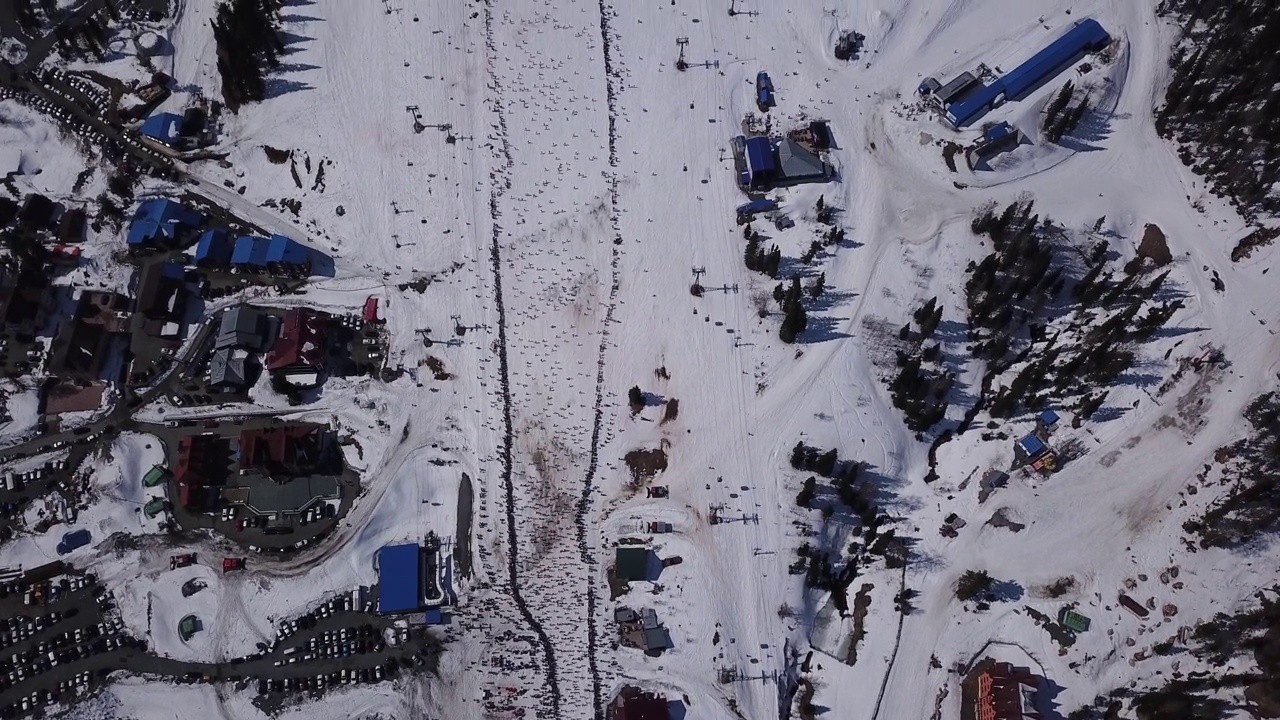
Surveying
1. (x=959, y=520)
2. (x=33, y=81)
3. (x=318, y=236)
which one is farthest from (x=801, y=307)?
(x=33, y=81)

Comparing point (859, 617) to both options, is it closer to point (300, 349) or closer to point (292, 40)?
point (300, 349)

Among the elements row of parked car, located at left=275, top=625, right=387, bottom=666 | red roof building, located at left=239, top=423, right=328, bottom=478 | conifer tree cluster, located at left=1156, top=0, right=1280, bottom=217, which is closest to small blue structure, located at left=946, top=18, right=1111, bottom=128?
conifer tree cluster, located at left=1156, top=0, right=1280, bottom=217

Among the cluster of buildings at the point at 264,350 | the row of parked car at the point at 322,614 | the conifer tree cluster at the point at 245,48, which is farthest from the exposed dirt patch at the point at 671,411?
the conifer tree cluster at the point at 245,48

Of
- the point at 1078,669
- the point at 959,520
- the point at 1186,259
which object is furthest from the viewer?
the point at 1186,259

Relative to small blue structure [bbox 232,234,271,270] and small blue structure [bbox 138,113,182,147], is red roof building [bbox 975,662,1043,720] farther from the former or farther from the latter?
small blue structure [bbox 138,113,182,147]

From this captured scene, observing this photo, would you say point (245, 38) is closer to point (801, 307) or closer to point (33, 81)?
point (33, 81)

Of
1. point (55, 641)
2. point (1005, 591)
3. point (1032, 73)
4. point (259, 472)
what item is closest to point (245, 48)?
point (259, 472)
